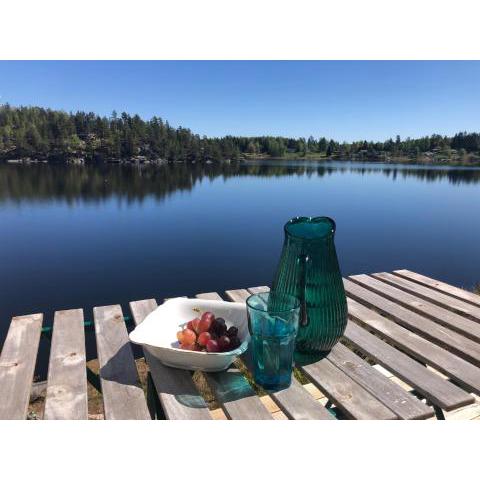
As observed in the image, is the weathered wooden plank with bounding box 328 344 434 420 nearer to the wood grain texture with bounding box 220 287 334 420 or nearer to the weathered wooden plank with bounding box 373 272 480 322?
the wood grain texture with bounding box 220 287 334 420

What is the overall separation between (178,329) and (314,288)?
1.78 feet

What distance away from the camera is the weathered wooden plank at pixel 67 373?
1.11 m

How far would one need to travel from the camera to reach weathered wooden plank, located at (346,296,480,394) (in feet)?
4.31

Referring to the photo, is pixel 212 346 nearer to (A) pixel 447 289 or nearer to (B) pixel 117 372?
(B) pixel 117 372

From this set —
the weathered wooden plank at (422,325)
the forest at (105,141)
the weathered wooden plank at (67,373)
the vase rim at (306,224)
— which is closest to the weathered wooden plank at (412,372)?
the weathered wooden plank at (422,325)

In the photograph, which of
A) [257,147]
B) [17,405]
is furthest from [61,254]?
[257,147]

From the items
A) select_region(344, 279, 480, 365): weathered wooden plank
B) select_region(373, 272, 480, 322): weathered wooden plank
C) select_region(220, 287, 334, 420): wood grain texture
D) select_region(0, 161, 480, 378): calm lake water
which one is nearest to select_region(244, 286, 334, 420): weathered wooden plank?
select_region(220, 287, 334, 420): wood grain texture

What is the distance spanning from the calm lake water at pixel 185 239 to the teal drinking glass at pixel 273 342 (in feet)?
23.6

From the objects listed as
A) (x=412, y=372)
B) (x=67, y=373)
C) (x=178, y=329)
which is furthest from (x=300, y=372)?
(x=67, y=373)

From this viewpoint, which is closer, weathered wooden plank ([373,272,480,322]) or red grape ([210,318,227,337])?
red grape ([210,318,227,337])

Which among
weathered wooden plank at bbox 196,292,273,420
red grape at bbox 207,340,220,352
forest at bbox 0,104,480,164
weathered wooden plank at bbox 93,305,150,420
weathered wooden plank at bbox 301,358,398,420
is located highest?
forest at bbox 0,104,480,164

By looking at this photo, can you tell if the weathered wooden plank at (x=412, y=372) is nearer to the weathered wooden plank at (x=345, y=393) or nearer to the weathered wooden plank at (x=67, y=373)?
the weathered wooden plank at (x=345, y=393)

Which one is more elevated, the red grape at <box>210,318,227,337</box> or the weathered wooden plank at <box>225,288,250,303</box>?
the red grape at <box>210,318,227,337</box>
